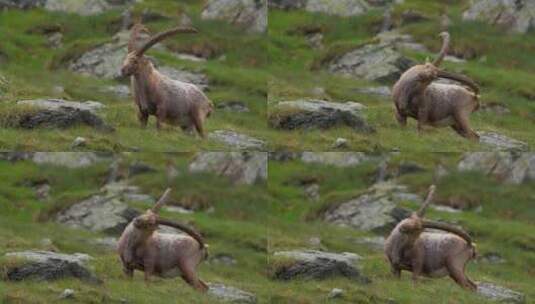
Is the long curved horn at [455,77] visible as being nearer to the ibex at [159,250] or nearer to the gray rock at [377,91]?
the gray rock at [377,91]

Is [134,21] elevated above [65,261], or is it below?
above

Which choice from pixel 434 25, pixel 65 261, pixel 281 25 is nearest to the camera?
pixel 65 261

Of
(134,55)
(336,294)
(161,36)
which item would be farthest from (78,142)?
(336,294)

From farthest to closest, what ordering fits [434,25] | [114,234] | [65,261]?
[434,25], [114,234], [65,261]

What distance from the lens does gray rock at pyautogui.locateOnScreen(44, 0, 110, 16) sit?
49281 millimetres

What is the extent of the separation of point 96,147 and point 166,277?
409 cm

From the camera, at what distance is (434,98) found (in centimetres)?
4225

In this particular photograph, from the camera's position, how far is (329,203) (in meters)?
46.0

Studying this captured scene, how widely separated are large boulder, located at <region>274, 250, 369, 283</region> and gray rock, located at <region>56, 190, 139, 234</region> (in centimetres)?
427

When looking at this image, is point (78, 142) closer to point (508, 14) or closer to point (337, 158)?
point (337, 158)

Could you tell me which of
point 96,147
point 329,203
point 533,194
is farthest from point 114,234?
point 533,194

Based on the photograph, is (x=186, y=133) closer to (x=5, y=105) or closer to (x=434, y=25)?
(x=5, y=105)

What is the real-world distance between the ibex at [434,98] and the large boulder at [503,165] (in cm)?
584

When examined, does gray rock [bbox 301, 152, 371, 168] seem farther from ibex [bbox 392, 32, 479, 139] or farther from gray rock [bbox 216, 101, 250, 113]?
ibex [bbox 392, 32, 479, 139]
